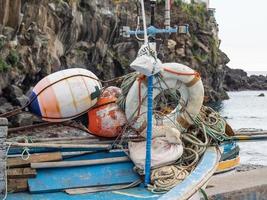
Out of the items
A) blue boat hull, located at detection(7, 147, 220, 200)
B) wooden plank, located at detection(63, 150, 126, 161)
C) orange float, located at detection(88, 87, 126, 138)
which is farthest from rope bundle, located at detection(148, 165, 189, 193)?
orange float, located at detection(88, 87, 126, 138)

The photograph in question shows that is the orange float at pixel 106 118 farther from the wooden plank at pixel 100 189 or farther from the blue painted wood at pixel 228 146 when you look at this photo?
the blue painted wood at pixel 228 146

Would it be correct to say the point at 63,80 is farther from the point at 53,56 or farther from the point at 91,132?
the point at 53,56

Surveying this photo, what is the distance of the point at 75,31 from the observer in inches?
2036

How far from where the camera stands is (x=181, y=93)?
29.6ft

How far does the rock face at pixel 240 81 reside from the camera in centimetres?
14350

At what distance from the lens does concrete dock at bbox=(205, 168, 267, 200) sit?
6082 mm

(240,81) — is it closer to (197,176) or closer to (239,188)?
(197,176)

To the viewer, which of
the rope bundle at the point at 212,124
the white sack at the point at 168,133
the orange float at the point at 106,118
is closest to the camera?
the white sack at the point at 168,133

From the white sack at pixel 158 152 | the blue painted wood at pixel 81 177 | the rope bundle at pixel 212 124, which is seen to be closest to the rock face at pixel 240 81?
the rope bundle at pixel 212 124

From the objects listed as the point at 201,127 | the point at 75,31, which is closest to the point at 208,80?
the point at 75,31

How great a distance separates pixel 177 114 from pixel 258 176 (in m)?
2.35

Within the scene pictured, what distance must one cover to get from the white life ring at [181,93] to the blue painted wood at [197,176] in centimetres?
74

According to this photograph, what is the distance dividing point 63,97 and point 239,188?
3.41 metres

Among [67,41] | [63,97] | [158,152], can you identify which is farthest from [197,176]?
[67,41]
